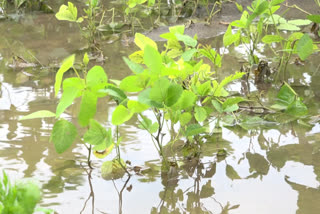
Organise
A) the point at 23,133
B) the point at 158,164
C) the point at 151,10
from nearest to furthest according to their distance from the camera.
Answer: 1. the point at 158,164
2. the point at 23,133
3. the point at 151,10

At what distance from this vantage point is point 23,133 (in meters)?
1.75

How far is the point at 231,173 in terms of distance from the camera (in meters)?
1.51

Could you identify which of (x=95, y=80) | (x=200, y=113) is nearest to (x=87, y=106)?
(x=95, y=80)

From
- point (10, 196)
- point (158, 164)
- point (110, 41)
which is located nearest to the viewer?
point (10, 196)

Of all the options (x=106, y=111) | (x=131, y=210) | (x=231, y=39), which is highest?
(x=231, y=39)

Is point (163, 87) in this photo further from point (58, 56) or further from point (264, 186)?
point (58, 56)

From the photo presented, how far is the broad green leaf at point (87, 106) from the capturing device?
1.35 meters

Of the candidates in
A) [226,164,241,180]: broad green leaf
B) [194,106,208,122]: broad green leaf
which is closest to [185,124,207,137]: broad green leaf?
[194,106,208,122]: broad green leaf

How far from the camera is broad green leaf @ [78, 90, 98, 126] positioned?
1.35m

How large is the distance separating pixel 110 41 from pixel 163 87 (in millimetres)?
1526

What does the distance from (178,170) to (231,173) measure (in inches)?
5.6

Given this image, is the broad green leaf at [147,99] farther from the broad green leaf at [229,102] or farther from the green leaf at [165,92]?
the broad green leaf at [229,102]

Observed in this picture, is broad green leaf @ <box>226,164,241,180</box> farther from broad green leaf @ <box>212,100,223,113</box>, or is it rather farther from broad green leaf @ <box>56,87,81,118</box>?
broad green leaf @ <box>56,87,81,118</box>

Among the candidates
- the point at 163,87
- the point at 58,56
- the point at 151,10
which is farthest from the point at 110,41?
the point at 163,87
